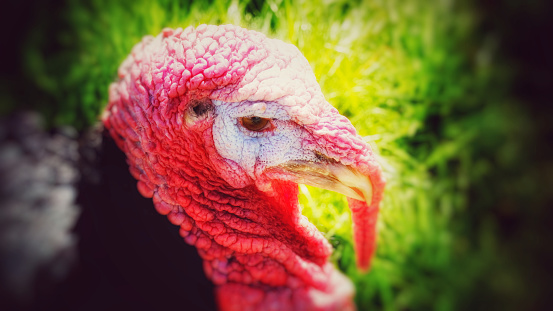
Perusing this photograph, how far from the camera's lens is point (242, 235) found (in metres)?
0.87

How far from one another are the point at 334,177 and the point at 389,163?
21.4 inches

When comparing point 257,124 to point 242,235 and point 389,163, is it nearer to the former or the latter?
point 242,235

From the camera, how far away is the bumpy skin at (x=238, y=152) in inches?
27.9

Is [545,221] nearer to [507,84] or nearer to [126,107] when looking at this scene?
[507,84]

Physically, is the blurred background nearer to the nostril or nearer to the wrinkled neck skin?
the wrinkled neck skin

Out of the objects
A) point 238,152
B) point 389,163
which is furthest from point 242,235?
point 389,163

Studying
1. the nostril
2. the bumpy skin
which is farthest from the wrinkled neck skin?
the nostril

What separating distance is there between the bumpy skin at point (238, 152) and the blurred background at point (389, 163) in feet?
0.26

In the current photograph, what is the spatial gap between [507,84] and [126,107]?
88 centimetres

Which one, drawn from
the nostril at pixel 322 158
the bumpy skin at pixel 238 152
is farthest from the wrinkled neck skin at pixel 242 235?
the nostril at pixel 322 158

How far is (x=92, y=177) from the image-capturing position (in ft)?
2.62

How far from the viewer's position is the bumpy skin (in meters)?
0.71

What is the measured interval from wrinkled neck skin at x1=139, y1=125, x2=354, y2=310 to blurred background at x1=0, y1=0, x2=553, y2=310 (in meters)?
0.06

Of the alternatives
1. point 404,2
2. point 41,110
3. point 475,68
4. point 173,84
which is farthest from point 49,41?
point 475,68
